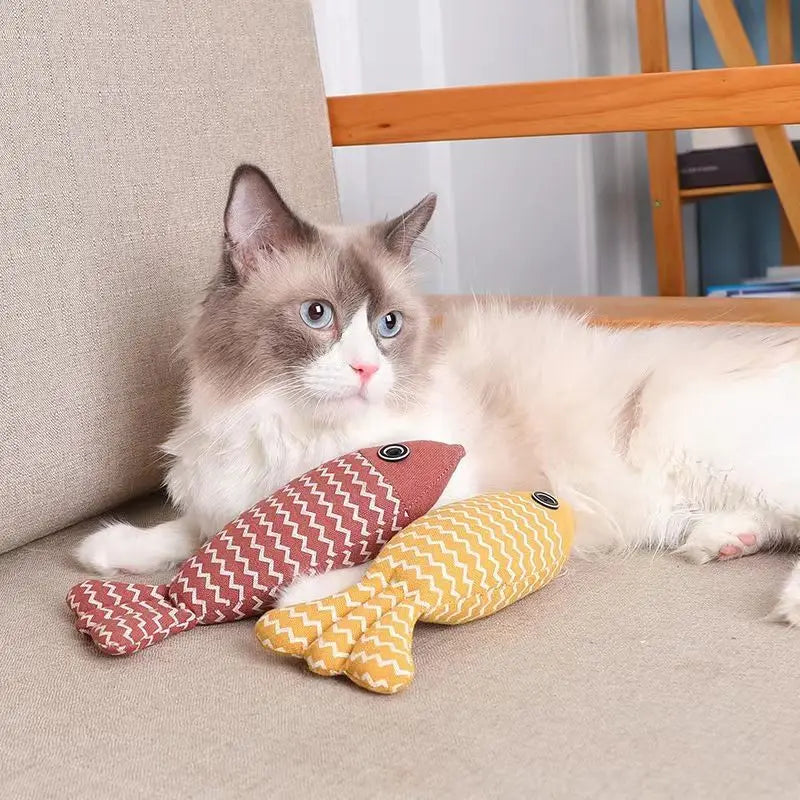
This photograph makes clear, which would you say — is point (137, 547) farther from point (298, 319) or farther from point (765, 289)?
Answer: point (765, 289)

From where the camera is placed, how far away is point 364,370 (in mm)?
1217

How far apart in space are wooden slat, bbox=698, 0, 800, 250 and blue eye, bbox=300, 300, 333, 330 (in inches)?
77.6

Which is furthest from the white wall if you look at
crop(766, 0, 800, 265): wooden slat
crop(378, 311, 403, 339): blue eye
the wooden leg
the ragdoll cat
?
crop(378, 311, 403, 339): blue eye

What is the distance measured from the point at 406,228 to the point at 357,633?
61 centimetres

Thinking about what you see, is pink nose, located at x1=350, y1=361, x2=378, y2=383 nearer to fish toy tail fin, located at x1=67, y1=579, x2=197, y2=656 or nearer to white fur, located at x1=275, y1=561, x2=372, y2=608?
white fur, located at x1=275, y1=561, x2=372, y2=608

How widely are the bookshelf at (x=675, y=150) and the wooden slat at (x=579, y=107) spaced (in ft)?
4.11

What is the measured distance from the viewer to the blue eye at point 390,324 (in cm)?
131

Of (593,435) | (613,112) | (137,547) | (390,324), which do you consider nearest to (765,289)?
(613,112)

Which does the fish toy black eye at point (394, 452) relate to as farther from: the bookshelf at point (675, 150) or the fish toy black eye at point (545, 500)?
the bookshelf at point (675, 150)

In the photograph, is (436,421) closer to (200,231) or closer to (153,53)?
(200,231)

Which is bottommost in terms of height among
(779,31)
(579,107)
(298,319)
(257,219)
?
(298,319)

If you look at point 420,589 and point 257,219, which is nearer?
point 420,589

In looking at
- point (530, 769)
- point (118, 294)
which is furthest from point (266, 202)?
point (530, 769)

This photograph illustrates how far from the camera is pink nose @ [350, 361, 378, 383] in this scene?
1212mm
